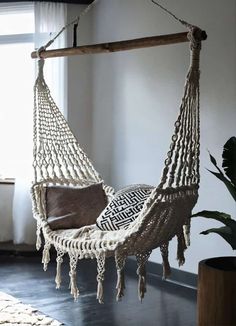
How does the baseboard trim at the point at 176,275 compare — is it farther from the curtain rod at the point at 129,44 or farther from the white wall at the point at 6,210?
the curtain rod at the point at 129,44

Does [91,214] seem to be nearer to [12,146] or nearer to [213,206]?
[213,206]

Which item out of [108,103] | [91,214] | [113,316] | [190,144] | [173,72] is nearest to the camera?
[190,144]

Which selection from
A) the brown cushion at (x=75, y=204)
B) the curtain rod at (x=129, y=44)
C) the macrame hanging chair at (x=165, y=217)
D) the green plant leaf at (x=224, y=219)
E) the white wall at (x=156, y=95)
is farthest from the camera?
the white wall at (x=156, y=95)

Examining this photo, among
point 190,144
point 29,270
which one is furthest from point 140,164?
point 190,144

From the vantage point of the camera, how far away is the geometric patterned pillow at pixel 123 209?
138 inches

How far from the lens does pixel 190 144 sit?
301 cm

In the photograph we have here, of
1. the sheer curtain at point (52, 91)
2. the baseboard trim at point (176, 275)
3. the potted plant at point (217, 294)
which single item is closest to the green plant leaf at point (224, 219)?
the potted plant at point (217, 294)

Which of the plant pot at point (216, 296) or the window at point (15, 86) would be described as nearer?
the plant pot at point (216, 296)

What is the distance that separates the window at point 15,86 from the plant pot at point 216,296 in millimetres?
2720

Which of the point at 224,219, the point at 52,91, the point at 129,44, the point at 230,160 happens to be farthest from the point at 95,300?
the point at 52,91

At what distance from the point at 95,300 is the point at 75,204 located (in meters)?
0.65

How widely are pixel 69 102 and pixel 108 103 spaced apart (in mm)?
368

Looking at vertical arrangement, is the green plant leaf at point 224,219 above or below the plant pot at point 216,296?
above

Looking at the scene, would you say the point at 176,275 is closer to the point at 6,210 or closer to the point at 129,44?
the point at 6,210
